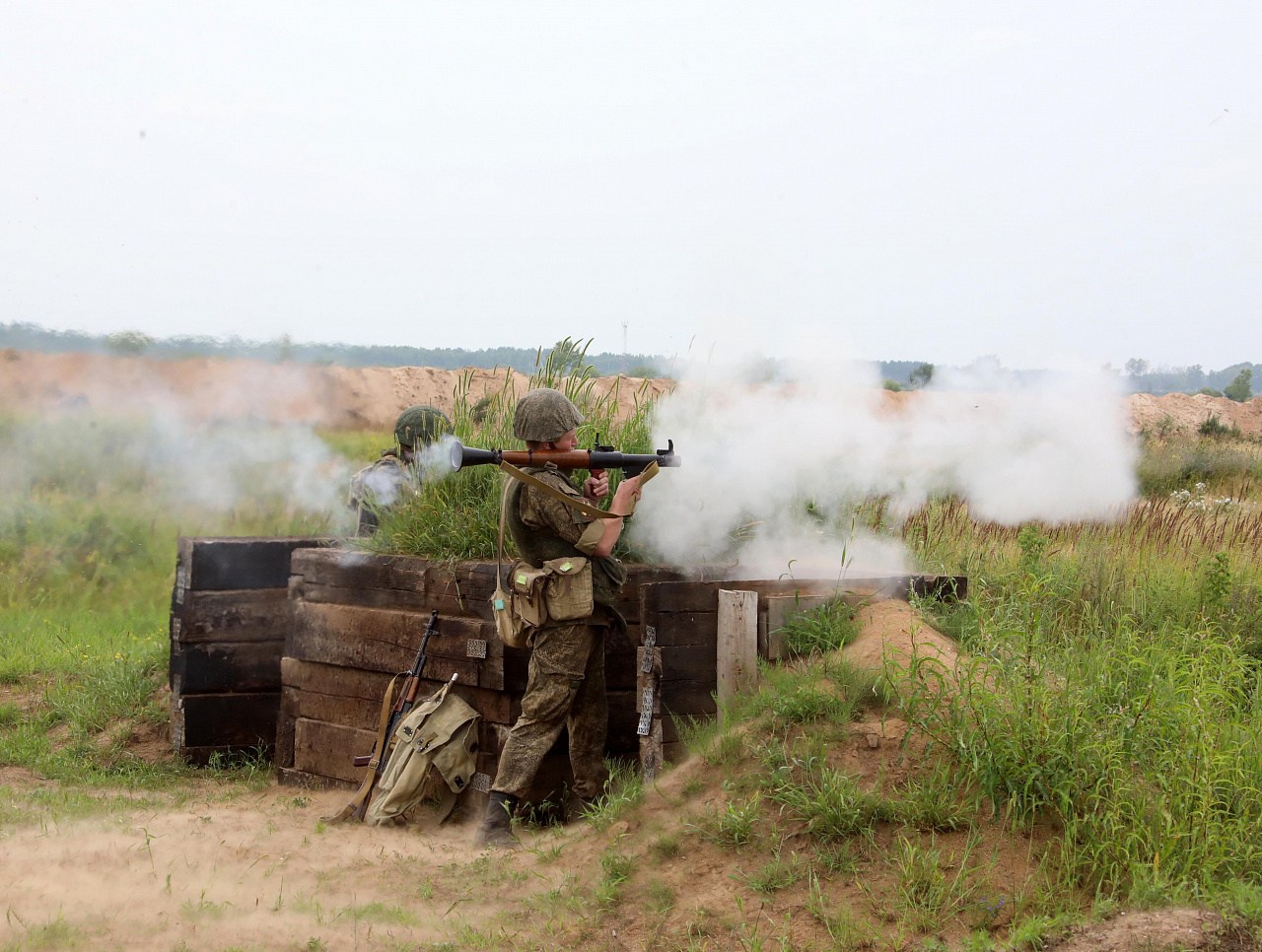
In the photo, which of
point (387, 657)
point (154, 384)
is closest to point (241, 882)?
point (387, 657)

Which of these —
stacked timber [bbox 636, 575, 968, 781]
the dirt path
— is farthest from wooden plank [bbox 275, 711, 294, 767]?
stacked timber [bbox 636, 575, 968, 781]

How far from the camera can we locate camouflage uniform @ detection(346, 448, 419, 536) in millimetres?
7035

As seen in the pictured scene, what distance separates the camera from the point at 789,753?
4.30 metres

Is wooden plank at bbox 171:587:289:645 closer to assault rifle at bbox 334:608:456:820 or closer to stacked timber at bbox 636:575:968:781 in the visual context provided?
assault rifle at bbox 334:608:456:820

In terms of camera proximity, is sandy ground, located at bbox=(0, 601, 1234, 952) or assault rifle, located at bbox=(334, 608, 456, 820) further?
assault rifle, located at bbox=(334, 608, 456, 820)

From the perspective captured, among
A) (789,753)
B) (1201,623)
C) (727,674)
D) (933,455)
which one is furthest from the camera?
(933,455)

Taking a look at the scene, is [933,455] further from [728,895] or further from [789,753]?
[728,895]

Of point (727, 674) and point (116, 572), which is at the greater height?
point (727, 674)

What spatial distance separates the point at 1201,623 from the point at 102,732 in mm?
7368

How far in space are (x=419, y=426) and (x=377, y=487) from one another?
602mm

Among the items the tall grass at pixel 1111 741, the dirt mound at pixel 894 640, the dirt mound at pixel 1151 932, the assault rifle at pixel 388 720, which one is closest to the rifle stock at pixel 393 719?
the assault rifle at pixel 388 720

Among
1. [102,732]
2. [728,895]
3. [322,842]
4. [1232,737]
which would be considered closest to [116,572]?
[102,732]

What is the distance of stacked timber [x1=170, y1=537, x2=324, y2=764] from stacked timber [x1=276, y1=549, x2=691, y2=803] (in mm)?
449

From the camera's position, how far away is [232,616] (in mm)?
6953
